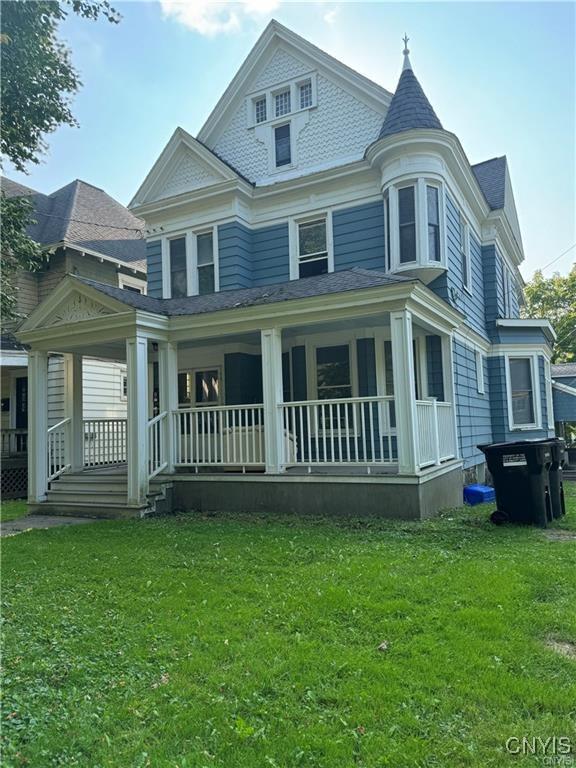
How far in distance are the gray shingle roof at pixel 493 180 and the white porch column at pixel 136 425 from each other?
9.92 meters

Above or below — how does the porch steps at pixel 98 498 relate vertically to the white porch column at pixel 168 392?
below

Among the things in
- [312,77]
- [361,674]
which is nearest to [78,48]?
[312,77]

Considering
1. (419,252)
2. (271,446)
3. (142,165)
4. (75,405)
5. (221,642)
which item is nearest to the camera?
(221,642)

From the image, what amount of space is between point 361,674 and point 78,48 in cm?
1198

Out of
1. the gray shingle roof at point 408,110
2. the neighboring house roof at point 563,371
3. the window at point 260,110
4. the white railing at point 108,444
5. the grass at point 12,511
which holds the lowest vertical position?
the grass at point 12,511

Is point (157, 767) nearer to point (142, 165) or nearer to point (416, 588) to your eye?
point (416, 588)

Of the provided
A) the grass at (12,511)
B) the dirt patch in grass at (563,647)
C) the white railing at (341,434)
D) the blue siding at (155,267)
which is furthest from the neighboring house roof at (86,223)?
the dirt patch in grass at (563,647)

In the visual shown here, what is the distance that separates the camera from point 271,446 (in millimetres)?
8547

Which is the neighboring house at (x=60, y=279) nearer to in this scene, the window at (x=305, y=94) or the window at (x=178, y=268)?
the window at (x=178, y=268)

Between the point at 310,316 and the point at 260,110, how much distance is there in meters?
7.33

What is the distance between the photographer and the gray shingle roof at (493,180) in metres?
13.7

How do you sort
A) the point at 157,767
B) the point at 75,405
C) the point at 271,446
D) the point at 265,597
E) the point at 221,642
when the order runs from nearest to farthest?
the point at 157,767, the point at 221,642, the point at 265,597, the point at 271,446, the point at 75,405

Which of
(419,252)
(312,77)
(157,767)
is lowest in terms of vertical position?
(157,767)

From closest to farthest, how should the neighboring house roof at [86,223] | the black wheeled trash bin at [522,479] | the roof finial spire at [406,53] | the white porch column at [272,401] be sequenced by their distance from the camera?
the black wheeled trash bin at [522,479]
the white porch column at [272,401]
the roof finial spire at [406,53]
the neighboring house roof at [86,223]
